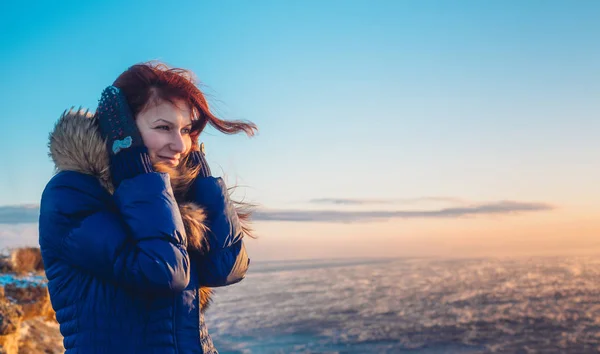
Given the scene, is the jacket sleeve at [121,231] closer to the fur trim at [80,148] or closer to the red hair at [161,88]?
the fur trim at [80,148]

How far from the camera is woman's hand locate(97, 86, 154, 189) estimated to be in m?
2.22

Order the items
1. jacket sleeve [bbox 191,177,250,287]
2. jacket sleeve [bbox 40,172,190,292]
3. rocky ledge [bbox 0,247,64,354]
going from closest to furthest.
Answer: jacket sleeve [bbox 40,172,190,292] → jacket sleeve [bbox 191,177,250,287] → rocky ledge [bbox 0,247,64,354]

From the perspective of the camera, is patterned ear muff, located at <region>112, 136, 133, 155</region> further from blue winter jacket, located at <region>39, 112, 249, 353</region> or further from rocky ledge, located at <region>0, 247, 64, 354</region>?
rocky ledge, located at <region>0, 247, 64, 354</region>

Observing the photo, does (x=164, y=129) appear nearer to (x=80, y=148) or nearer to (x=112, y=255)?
(x=80, y=148)

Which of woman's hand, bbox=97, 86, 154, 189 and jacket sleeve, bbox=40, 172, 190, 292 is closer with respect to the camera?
jacket sleeve, bbox=40, 172, 190, 292

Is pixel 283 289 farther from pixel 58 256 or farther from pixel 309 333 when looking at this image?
pixel 58 256

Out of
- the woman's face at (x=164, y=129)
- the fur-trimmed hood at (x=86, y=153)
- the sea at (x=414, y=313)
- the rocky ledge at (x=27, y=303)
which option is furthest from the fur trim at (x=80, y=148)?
the sea at (x=414, y=313)

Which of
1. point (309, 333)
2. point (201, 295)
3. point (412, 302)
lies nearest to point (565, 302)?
point (412, 302)

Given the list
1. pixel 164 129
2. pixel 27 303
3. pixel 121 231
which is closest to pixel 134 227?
pixel 121 231

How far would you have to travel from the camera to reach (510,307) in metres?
21.6

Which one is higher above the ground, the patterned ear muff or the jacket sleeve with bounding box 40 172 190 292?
the patterned ear muff

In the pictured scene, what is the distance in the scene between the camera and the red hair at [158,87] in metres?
2.37

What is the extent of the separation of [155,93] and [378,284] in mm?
26155

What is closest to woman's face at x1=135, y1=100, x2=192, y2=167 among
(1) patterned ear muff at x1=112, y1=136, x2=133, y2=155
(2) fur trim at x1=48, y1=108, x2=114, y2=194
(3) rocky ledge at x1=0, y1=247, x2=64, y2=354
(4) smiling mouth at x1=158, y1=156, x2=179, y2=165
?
(4) smiling mouth at x1=158, y1=156, x2=179, y2=165
